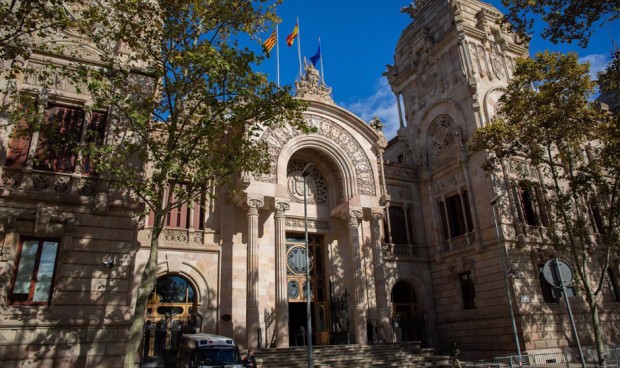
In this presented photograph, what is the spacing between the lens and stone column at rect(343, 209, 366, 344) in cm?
2179

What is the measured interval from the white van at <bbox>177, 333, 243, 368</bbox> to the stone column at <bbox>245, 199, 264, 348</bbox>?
180 inches

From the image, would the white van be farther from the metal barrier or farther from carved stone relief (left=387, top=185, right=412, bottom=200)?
the metal barrier

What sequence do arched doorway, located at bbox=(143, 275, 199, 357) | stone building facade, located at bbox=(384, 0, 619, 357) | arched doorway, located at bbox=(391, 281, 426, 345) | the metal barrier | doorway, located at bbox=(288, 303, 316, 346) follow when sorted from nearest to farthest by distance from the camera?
arched doorway, located at bbox=(143, 275, 199, 357)
the metal barrier
stone building facade, located at bbox=(384, 0, 619, 357)
doorway, located at bbox=(288, 303, 316, 346)
arched doorway, located at bbox=(391, 281, 426, 345)

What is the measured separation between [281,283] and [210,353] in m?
6.90

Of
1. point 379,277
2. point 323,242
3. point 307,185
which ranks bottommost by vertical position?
point 379,277

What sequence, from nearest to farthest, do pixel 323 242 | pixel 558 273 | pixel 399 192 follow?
pixel 558 273 < pixel 323 242 < pixel 399 192

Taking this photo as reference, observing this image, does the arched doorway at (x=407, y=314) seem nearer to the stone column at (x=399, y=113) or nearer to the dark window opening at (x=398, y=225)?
the dark window opening at (x=398, y=225)

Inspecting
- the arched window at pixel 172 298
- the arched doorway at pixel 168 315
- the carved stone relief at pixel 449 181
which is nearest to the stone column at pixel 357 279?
the carved stone relief at pixel 449 181

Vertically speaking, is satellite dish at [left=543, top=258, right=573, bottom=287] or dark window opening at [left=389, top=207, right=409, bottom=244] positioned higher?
dark window opening at [left=389, top=207, right=409, bottom=244]

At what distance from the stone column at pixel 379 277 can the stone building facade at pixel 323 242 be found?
0.11m

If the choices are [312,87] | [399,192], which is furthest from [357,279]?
[312,87]

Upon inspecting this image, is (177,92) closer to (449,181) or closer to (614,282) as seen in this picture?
(449,181)

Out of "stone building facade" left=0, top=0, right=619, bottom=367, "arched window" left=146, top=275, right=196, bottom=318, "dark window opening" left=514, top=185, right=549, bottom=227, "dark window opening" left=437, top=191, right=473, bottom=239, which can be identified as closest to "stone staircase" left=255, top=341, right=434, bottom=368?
"stone building facade" left=0, top=0, right=619, bottom=367

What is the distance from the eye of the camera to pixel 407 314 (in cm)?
2675
